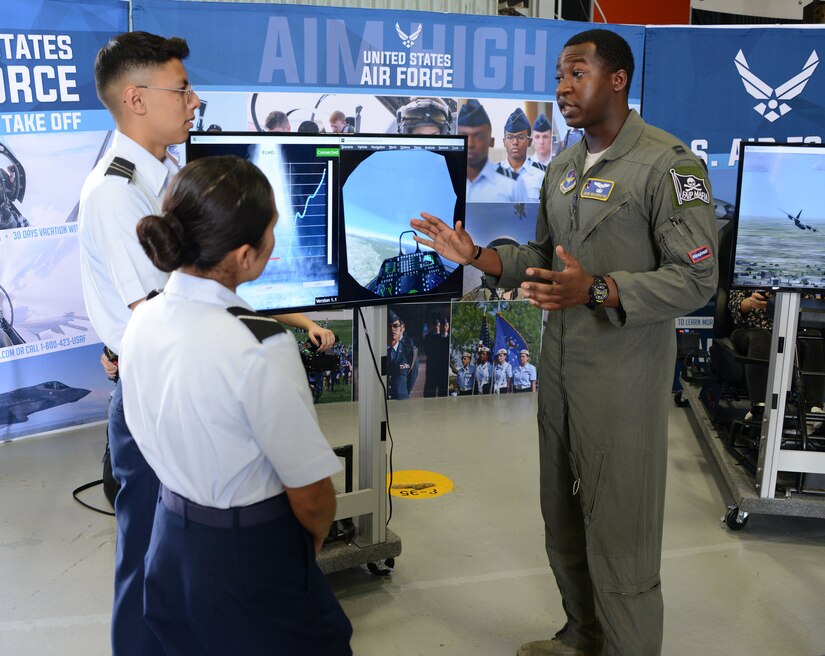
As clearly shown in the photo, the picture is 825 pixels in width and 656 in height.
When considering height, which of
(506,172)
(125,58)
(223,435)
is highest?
(125,58)

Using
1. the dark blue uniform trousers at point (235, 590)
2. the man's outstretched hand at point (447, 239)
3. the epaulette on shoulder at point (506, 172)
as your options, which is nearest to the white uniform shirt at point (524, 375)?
the epaulette on shoulder at point (506, 172)

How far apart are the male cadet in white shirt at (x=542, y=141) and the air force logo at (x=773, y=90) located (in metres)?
1.31

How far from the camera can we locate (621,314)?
2182mm

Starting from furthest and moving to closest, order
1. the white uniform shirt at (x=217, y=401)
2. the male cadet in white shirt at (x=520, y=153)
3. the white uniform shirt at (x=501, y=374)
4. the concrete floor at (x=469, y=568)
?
the white uniform shirt at (x=501, y=374) → the male cadet in white shirt at (x=520, y=153) → the concrete floor at (x=469, y=568) → the white uniform shirt at (x=217, y=401)

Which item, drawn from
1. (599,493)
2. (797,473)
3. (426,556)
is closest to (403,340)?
(426,556)

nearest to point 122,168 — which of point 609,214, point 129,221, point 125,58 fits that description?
point 129,221

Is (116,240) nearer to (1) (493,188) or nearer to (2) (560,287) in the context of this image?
(2) (560,287)

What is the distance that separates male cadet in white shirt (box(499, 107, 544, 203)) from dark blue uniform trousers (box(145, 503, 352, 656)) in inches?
168

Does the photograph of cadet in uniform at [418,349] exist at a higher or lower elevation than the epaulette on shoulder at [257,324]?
lower

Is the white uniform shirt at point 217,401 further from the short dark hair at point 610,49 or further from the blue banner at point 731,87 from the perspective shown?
the blue banner at point 731,87

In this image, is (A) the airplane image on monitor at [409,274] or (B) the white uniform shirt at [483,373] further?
(B) the white uniform shirt at [483,373]

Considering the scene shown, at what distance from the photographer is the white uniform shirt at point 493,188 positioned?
18.1ft

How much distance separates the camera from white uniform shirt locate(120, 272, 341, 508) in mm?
1461

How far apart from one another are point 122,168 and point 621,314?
4.36 feet
